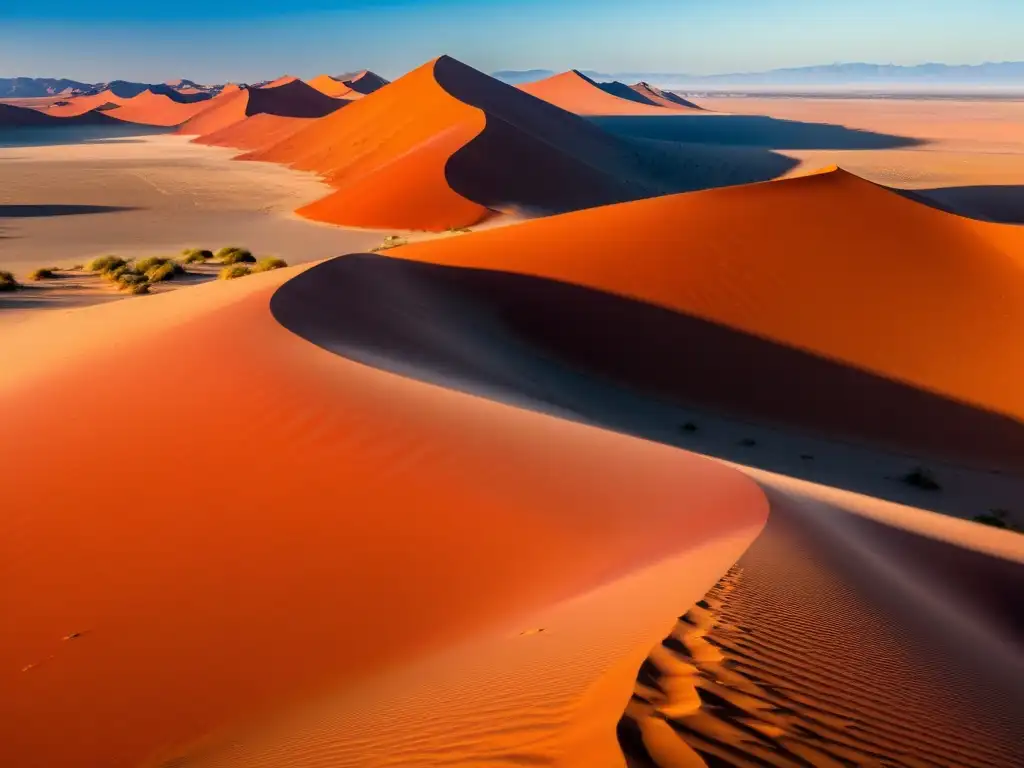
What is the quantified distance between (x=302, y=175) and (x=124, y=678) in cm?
5276

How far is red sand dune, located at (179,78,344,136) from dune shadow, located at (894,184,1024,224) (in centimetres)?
6653

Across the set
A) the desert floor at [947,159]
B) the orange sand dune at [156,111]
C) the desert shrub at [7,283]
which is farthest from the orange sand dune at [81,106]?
the desert shrub at [7,283]

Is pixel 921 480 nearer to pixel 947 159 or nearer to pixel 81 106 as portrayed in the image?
pixel 947 159

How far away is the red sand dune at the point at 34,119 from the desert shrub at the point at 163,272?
291 ft

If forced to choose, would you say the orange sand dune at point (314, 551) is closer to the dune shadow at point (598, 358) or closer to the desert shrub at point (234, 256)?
the dune shadow at point (598, 358)

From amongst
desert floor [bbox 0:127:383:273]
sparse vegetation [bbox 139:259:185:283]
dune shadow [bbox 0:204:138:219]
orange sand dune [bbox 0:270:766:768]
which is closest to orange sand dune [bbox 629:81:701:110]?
desert floor [bbox 0:127:383:273]

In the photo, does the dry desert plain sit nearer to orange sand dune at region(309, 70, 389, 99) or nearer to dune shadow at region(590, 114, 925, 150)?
dune shadow at region(590, 114, 925, 150)

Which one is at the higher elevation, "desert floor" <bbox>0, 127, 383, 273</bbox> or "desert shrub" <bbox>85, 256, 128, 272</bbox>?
"desert shrub" <bbox>85, 256, 128, 272</bbox>

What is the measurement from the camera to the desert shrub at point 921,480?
37.2 ft

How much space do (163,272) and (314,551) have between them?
18217 mm

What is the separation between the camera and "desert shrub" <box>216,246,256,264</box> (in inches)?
990

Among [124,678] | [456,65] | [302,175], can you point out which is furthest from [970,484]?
[456,65]

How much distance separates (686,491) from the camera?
6789 mm

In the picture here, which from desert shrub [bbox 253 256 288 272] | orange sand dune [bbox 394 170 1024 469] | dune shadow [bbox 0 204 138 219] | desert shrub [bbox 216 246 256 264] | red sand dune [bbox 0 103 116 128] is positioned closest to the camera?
orange sand dune [bbox 394 170 1024 469]
